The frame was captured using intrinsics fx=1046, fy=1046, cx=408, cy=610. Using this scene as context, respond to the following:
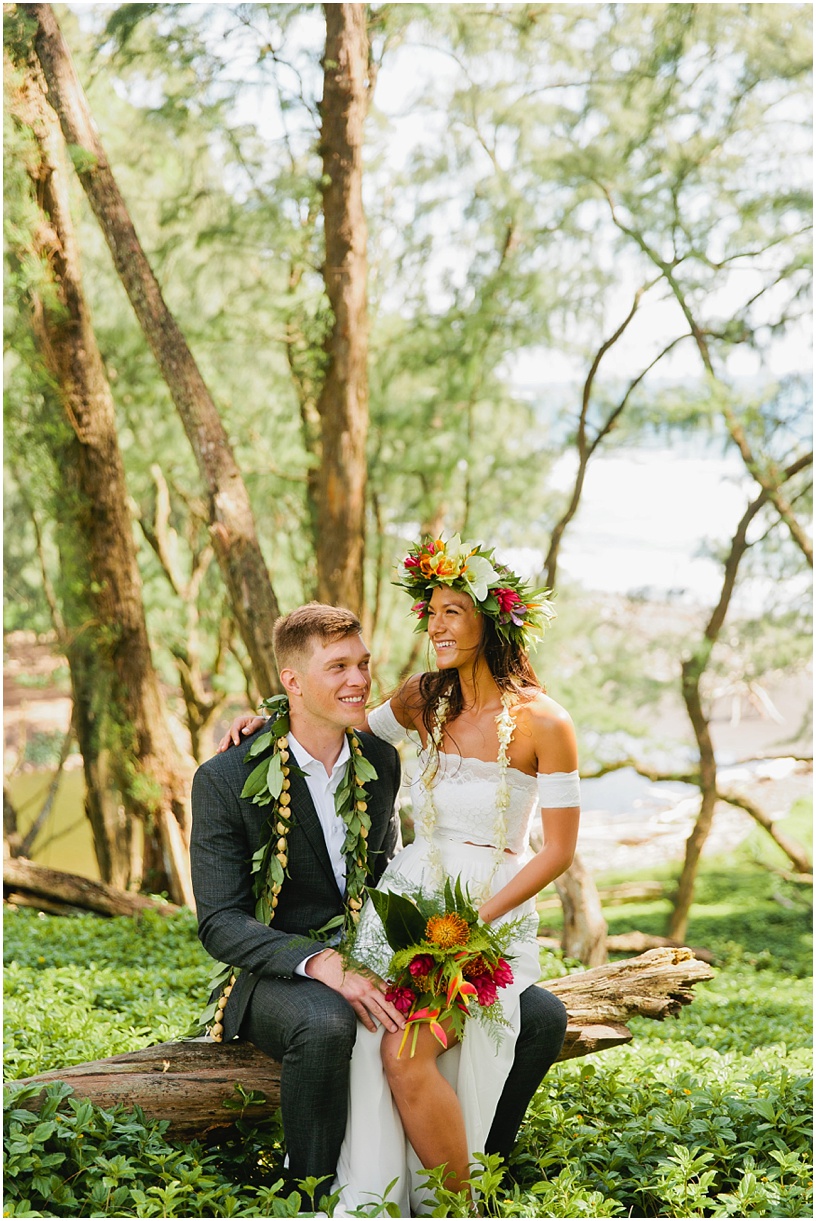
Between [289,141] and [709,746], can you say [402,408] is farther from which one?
[709,746]

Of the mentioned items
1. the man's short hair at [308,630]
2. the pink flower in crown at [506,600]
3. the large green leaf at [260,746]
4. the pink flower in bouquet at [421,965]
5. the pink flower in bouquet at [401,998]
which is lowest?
the pink flower in bouquet at [401,998]

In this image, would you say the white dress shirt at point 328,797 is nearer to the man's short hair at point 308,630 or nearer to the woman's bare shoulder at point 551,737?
the man's short hair at point 308,630

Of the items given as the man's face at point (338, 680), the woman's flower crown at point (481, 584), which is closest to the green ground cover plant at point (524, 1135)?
the man's face at point (338, 680)

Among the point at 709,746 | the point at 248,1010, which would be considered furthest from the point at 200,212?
the point at 248,1010

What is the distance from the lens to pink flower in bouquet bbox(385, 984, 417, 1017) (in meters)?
2.72

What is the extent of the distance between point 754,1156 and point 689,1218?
20.0 inches

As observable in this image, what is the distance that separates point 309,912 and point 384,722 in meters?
0.69

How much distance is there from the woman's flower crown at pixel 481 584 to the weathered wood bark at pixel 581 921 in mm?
4320

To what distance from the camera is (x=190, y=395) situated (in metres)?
6.48

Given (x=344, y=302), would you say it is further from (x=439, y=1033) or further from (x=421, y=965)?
(x=439, y=1033)

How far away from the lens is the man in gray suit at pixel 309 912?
2.68m

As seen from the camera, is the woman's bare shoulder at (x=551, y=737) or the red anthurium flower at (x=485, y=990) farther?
the woman's bare shoulder at (x=551, y=737)

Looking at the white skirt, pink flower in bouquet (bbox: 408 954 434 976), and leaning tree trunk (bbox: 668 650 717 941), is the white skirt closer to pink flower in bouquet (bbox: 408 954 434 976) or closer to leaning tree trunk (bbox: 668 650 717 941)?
pink flower in bouquet (bbox: 408 954 434 976)

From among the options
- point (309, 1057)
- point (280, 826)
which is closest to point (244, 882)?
point (280, 826)
